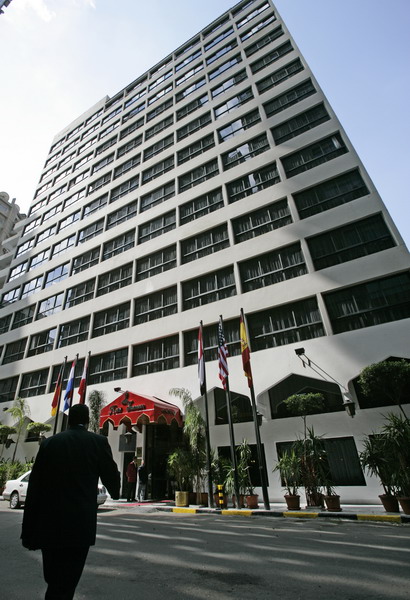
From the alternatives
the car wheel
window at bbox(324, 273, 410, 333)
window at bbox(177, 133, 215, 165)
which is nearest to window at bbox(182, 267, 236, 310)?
window at bbox(324, 273, 410, 333)

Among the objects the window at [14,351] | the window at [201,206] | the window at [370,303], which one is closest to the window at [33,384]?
the window at [14,351]

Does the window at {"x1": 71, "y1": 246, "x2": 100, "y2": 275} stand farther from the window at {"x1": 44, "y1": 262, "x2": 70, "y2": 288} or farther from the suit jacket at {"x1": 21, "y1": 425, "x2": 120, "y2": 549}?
the suit jacket at {"x1": 21, "y1": 425, "x2": 120, "y2": 549}

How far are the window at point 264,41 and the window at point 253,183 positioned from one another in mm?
13492

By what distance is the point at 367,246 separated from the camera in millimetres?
14906

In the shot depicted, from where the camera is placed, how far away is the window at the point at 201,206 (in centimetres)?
Result: 2116

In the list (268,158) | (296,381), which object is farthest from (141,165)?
(296,381)

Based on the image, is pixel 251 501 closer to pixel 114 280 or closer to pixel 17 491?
pixel 17 491

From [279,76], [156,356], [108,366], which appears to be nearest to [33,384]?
[108,366]

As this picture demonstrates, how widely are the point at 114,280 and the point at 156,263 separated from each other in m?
3.90

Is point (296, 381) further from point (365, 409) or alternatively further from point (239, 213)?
point (239, 213)

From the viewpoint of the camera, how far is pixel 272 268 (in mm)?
17047

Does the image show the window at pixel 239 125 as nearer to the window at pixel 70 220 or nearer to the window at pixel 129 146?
the window at pixel 129 146

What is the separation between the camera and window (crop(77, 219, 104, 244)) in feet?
89.9

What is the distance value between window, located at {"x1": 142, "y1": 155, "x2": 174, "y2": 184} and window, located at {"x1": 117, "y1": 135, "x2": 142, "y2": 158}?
483 cm
